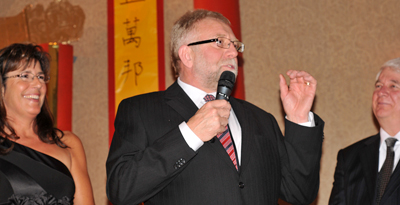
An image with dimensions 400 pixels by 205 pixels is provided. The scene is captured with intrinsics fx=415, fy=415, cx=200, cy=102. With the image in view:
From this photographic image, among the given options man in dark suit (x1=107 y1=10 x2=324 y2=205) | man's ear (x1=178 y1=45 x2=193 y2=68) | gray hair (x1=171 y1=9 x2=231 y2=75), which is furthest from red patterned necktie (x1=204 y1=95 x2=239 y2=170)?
gray hair (x1=171 y1=9 x2=231 y2=75)

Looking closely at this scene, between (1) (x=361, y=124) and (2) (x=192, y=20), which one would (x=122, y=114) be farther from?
(1) (x=361, y=124)

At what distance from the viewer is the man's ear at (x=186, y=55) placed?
215 centimetres

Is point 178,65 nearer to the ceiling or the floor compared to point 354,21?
nearer to the floor

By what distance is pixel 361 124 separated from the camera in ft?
12.3

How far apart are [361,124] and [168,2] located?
2.18m

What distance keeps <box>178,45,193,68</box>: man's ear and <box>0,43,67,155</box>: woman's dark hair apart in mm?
1087

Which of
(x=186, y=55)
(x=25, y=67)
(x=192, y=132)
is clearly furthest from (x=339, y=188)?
(x=25, y=67)

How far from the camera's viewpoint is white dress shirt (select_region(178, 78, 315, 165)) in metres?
1.65

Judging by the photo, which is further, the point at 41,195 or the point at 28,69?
the point at 28,69

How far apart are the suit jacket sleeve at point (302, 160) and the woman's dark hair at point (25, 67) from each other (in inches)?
59.7

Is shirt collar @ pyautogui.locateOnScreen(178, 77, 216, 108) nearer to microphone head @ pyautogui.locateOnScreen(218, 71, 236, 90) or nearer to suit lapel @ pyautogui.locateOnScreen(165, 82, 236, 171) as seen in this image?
suit lapel @ pyautogui.locateOnScreen(165, 82, 236, 171)

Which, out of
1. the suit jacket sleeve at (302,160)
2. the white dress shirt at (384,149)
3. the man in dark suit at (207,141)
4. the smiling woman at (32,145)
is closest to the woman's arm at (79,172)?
the smiling woman at (32,145)

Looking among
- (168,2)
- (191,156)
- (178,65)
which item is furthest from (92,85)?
(191,156)

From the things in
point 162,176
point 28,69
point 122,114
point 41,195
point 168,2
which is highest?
point 168,2
